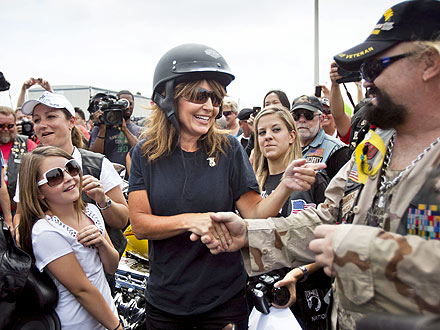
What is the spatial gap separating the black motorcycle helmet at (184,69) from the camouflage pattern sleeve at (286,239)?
0.82 m

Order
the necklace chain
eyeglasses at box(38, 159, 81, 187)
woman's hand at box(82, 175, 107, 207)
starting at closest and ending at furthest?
1. the necklace chain
2. eyeglasses at box(38, 159, 81, 187)
3. woman's hand at box(82, 175, 107, 207)

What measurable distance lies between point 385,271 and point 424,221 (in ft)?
0.77

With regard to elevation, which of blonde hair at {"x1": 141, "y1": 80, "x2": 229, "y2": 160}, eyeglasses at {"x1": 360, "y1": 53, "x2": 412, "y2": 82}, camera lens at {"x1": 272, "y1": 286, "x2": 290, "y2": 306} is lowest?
camera lens at {"x1": 272, "y1": 286, "x2": 290, "y2": 306}

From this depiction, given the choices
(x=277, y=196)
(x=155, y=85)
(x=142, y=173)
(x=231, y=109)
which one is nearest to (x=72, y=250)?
(x=142, y=173)

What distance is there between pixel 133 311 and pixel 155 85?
2.34 meters

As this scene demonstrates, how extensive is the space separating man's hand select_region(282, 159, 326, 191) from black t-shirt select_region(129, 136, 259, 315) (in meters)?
0.26

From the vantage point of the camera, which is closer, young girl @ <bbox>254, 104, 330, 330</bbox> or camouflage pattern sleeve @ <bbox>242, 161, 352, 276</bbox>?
camouflage pattern sleeve @ <bbox>242, 161, 352, 276</bbox>

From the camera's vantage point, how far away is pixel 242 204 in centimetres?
213

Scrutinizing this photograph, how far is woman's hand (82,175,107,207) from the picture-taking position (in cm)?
246

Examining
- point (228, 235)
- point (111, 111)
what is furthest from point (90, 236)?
point (111, 111)

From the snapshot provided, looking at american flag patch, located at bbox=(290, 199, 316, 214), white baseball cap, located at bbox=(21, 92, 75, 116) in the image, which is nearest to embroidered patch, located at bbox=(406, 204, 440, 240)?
american flag patch, located at bbox=(290, 199, 316, 214)

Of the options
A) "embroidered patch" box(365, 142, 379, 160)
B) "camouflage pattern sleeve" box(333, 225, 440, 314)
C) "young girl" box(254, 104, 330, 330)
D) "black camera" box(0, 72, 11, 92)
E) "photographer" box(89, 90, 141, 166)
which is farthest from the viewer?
"photographer" box(89, 90, 141, 166)

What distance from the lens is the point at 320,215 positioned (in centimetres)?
172

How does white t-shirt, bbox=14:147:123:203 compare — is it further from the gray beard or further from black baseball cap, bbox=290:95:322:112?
black baseball cap, bbox=290:95:322:112
